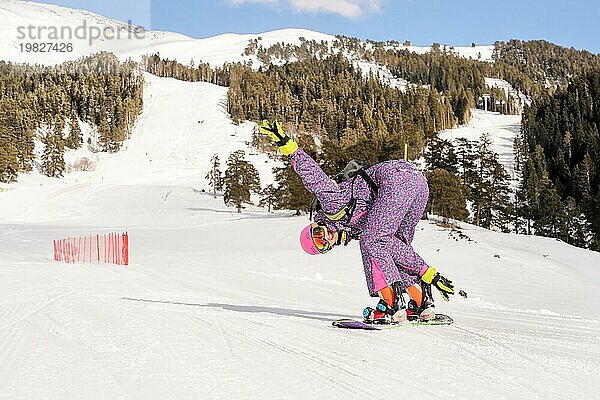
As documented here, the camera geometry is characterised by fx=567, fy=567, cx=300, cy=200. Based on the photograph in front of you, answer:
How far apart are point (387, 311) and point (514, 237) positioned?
72.1 feet

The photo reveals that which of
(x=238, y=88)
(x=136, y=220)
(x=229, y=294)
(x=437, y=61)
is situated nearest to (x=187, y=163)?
(x=136, y=220)

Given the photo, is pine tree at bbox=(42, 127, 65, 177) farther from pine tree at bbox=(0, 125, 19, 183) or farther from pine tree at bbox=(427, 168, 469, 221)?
pine tree at bbox=(427, 168, 469, 221)

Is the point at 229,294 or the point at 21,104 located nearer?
the point at 229,294

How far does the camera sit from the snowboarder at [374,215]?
474 centimetres

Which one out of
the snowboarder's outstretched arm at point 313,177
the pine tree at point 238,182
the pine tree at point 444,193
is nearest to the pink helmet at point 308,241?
the snowboarder's outstretched arm at point 313,177

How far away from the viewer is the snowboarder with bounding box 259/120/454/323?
4738mm

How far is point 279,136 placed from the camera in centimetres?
473

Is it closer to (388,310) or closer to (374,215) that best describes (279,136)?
(374,215)

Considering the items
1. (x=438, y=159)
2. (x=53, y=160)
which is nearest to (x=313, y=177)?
(x=438, y=159)

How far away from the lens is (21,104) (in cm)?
9325

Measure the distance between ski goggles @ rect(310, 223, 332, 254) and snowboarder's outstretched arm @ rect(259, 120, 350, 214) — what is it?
0.69ft

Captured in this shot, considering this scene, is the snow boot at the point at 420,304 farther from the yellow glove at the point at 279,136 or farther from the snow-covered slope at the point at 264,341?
the yellow glove at the point at 279,136

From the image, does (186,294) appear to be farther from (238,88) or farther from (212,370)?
(238,88)

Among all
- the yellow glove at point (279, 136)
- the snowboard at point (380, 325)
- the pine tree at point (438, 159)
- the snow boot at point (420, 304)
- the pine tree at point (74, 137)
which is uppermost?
the pine tree at point (74, 137)
